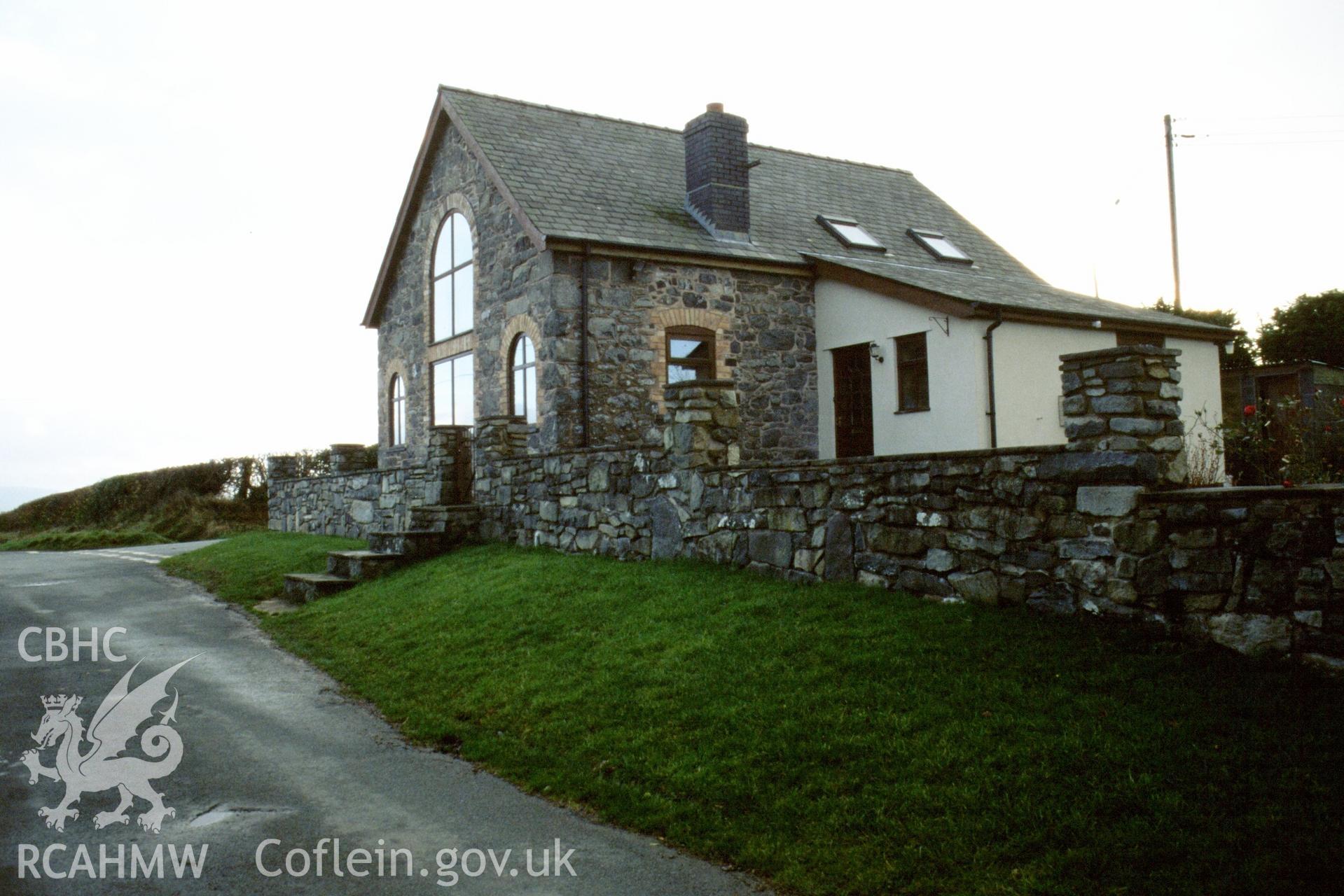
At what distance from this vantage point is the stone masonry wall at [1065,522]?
5777 mm

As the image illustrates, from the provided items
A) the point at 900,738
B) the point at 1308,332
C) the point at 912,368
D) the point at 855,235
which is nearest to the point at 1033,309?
the point at 912,368

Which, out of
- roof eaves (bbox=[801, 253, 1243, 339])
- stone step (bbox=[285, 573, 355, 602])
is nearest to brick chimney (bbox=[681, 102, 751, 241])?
roof eaves (bbox=[801, 253, 1243, 339])

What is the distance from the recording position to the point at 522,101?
19797 millimetres

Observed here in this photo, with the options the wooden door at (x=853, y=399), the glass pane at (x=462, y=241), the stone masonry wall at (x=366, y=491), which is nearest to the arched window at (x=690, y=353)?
the wooden door at (x=853, y=399)

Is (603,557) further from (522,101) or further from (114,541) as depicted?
(114,541)

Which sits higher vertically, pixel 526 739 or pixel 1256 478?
pixel 1256 478

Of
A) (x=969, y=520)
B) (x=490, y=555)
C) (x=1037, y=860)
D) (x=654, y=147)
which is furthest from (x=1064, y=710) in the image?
(x=654, y=147)

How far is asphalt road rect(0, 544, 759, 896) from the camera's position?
4.44m

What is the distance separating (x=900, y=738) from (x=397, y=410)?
59.9 feet

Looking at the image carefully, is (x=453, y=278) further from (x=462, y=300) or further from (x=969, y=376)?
(x=969, y=376)

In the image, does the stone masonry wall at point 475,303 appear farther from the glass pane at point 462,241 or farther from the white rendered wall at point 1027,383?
the white rendered wall at point 1027,383

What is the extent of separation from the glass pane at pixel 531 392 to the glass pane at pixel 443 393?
326 cm

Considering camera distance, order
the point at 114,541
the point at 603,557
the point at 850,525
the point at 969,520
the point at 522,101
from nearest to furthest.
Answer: the point at 969,520, the point at 850,525, the point at 603,557, the point at 522,101, the point at 114,541

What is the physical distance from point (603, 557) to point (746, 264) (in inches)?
296
